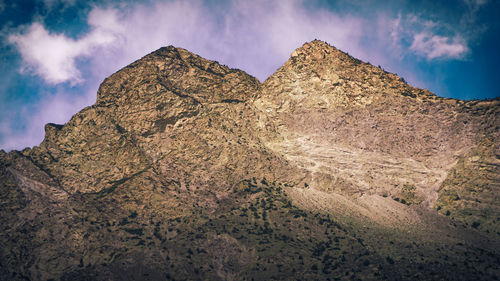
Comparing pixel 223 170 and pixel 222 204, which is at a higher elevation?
pixel 223 170

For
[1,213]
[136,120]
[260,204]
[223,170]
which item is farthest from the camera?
[136,120]

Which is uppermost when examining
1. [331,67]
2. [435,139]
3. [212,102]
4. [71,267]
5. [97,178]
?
[331,67]

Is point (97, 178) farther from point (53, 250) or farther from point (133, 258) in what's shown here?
point (133, 258)

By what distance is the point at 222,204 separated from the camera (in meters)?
89.0

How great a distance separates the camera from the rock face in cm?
7444

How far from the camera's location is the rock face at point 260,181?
74438 mm

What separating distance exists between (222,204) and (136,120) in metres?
36.8

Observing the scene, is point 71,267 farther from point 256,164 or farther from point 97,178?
point 256,164

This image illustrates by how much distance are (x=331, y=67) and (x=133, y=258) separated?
7400 centimetres

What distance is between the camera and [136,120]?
10394 centimetres

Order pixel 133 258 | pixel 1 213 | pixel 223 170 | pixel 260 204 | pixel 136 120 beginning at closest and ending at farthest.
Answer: pixel 133 258, pixel 1 213, pixel 260 204, pixel 223 170, pixel 136 120

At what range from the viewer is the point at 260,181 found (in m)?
95.9

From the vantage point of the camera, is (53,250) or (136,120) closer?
(53,250)

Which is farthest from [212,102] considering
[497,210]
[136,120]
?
[497,210]
